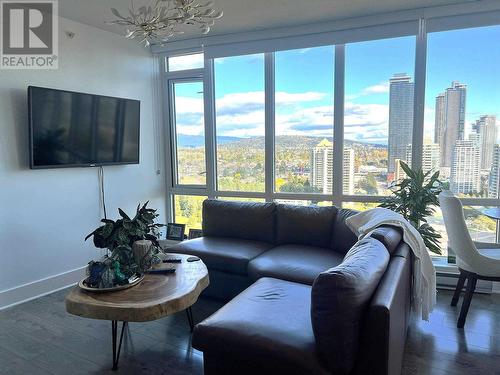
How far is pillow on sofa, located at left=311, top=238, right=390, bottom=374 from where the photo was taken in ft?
5.00

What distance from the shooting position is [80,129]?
374 centimetres

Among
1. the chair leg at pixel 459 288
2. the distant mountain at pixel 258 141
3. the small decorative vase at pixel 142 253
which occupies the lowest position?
the chair leg at pixel 459 288

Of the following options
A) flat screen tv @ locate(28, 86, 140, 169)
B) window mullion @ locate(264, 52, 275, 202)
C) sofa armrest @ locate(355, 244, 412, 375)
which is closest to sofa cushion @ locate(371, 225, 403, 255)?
sofa armrest @ locate(355, 244, 412, 375)

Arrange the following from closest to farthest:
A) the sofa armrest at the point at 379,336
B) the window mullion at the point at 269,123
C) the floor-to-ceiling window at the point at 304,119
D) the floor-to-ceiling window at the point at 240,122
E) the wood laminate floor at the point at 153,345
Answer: the sofa armrest at the point at 379,336 < the wood laminate floor at the point at 153,345 < the floor-to-ceiling window at the point at 304,119 < the window mullion at the point at 269,123 < the floor-to-ceiling window at the point at 240,122

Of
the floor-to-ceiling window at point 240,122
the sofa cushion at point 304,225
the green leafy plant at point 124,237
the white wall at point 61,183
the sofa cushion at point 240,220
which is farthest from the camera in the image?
the floor-to-ceiling window at point 240,122

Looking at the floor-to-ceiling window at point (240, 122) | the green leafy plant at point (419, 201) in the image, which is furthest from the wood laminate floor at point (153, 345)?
the floor-to-ceiling window at point (240, 122)

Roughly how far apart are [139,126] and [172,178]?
0.94 metres

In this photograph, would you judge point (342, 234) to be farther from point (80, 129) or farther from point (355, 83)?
point (80, 129)

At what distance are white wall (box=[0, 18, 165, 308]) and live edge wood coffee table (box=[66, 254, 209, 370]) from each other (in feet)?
5.01

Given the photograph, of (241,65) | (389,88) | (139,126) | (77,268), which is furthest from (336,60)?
(77,268)

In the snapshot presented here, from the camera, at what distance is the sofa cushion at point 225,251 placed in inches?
125

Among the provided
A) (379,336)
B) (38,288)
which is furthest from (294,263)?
(38,288)

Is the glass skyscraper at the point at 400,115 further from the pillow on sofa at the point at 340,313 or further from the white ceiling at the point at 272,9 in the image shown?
the pillow on sofa at the point at 340,313

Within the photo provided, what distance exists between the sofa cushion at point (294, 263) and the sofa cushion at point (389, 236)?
2.07 ft
